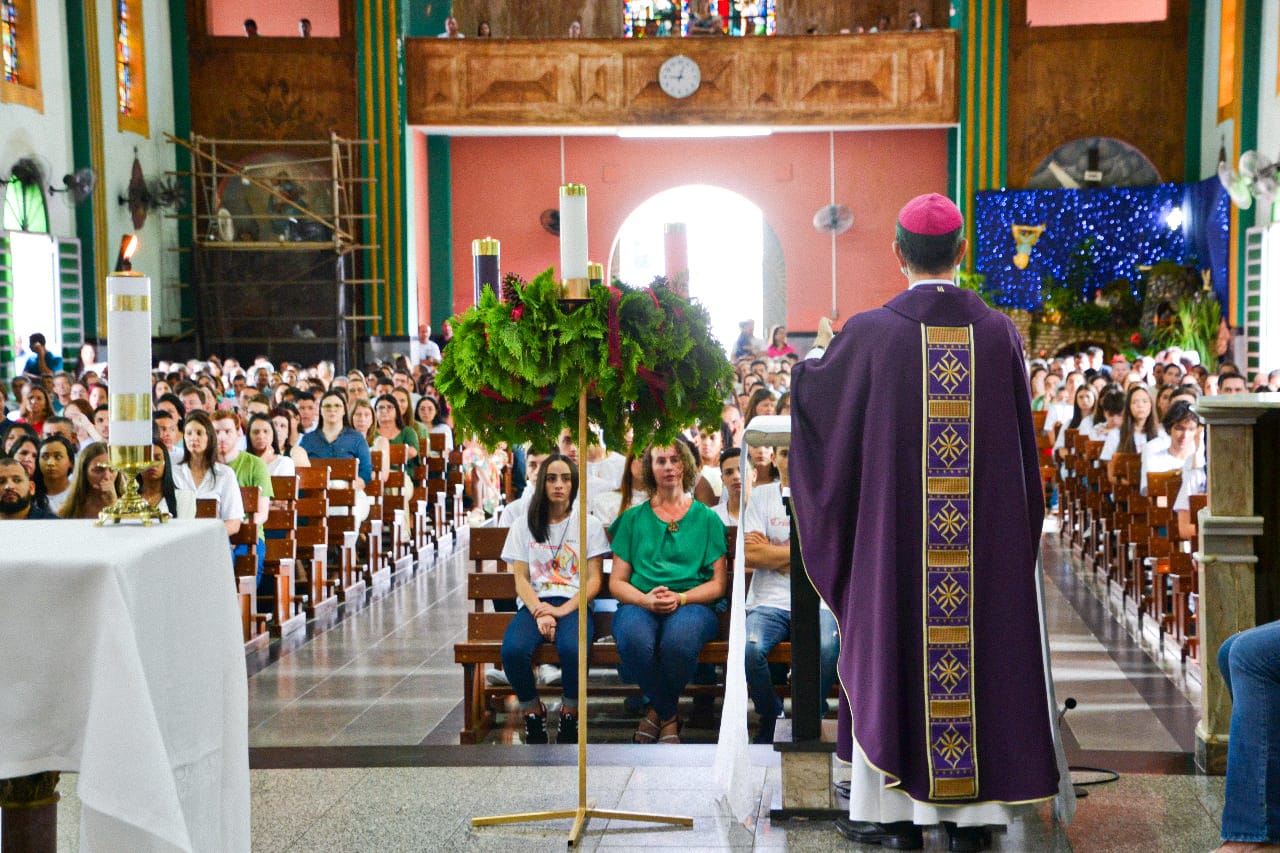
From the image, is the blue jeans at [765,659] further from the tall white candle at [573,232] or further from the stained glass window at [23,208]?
the stained glass window at [23,208]

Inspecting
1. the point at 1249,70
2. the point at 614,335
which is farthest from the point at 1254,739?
the point at 1249,70

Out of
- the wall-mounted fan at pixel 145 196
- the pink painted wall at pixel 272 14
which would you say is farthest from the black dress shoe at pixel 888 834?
the pink painted wall at pixel 272 14

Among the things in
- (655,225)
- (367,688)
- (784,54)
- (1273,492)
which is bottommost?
(367,688)

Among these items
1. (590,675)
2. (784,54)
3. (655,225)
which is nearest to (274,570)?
(590,675)

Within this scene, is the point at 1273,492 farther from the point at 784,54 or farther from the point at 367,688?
the point at 784,54

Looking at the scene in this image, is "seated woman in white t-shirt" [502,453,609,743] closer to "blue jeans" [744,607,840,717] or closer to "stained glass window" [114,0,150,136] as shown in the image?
"blue jeans" [744,607,840,717]

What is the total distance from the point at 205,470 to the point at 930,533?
497 centimetres

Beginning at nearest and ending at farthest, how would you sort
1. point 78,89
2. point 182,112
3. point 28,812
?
point 28,812
point 78,89
point 182,112

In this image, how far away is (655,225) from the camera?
2683cm

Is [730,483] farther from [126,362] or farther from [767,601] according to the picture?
[126,362]

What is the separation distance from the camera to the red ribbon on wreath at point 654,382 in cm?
410

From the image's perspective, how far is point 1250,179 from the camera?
57.1ft

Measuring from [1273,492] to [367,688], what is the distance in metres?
4.21

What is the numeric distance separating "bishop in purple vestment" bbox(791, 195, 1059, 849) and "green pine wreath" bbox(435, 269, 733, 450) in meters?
0.33
